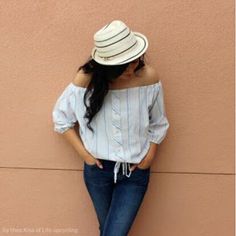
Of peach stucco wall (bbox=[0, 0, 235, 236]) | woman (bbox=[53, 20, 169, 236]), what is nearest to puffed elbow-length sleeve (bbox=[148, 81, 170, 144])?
woman (bbox=[53, 20, 169, 236])

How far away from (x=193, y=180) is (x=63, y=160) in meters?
0.81

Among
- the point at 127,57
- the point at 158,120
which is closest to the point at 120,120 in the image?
the point at 158,120

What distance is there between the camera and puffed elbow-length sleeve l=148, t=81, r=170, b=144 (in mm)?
2277

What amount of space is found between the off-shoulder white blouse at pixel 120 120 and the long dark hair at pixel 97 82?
50 mm

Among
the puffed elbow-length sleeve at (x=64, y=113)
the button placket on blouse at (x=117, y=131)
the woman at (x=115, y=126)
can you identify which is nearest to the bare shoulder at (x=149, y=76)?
the woman at (x=115, y=126)

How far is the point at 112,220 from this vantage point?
7.52 ft

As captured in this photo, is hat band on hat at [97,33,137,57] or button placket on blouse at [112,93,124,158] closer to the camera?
hat band on hat at [97,33,137,57]

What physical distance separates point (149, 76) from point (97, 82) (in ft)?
0.91

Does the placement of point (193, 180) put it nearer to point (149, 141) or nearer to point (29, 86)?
point (149, 141)

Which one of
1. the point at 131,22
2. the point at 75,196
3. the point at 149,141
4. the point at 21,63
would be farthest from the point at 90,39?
the point at 75,196

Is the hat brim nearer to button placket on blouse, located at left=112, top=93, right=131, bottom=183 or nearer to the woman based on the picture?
the woman

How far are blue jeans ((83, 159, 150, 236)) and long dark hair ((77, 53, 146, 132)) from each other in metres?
0.32

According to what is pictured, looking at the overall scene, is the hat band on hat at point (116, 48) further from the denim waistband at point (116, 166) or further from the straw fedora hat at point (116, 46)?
the denim waistband at point (116, 166)

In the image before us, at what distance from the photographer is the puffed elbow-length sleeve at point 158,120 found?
2277mm
